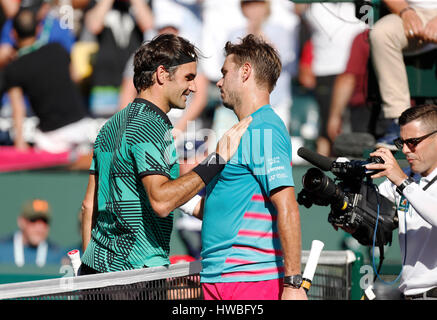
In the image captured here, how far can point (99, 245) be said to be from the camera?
11.3 ft

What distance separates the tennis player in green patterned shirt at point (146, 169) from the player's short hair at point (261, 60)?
28 centimetres

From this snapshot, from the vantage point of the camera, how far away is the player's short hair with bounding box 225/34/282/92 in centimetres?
347

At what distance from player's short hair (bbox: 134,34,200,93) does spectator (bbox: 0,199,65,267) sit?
3.63 metres

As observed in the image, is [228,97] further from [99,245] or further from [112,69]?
[112,69]

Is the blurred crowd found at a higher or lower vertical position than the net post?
higher

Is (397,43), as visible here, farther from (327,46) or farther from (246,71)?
(246,71)

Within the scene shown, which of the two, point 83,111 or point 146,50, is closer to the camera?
point 146,50

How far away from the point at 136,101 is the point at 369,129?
9.72 feet

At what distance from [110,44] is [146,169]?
425 cm

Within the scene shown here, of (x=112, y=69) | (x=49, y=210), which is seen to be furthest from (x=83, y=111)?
(x=49, y=210)

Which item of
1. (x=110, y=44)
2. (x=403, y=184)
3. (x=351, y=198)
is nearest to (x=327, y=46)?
(x=110, y=44)

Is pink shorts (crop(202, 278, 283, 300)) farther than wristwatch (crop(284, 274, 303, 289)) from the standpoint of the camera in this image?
Yes

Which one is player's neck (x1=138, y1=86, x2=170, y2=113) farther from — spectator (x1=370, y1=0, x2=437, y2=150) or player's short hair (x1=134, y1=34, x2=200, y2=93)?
spectator (x1=370, y1=0, x2=437, y2=150)

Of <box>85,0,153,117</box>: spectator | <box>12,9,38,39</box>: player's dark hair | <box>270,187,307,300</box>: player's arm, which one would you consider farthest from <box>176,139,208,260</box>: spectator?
<box>270,187,307,300</box>: player's arm
